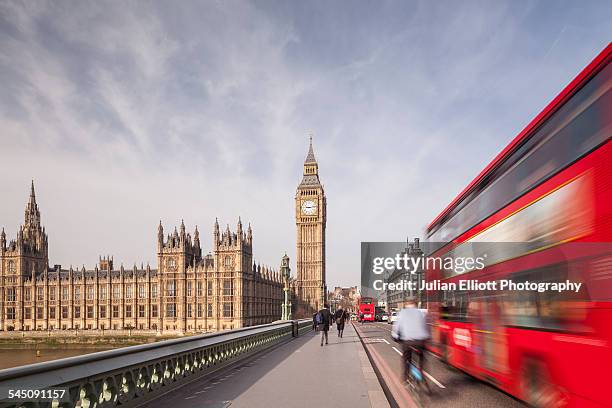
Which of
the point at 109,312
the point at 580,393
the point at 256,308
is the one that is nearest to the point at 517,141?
the point at 580,393

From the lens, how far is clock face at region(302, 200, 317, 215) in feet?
420

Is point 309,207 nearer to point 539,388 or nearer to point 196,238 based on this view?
point 196,238

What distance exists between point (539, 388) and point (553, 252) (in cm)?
201

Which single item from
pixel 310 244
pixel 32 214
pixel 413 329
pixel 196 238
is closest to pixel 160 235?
pixel 196 238

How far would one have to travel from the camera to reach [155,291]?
85.3 m

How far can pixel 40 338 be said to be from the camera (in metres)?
81.6

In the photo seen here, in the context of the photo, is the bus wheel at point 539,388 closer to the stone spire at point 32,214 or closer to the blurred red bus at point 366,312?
the blurred red bus at point 366,312

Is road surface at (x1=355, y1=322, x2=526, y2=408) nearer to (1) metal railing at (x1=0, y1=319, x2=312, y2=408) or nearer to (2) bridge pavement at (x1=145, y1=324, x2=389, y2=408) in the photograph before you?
(2) bridge pavement at (x1=145, y1=324, x2=389, y2=408)

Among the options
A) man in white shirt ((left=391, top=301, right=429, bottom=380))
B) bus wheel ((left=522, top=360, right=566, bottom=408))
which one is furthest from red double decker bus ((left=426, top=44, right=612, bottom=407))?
man in white shirt ((left=391, top=301, right=429, bottom=380))

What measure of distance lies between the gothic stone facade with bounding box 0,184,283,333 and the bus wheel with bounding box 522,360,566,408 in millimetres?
73605

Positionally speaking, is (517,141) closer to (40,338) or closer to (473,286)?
(473,286)

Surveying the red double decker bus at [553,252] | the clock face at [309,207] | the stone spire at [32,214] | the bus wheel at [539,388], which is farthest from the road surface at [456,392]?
the clock face at [309,207]

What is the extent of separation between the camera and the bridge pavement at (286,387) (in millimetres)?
8922

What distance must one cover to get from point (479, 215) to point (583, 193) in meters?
4.19
